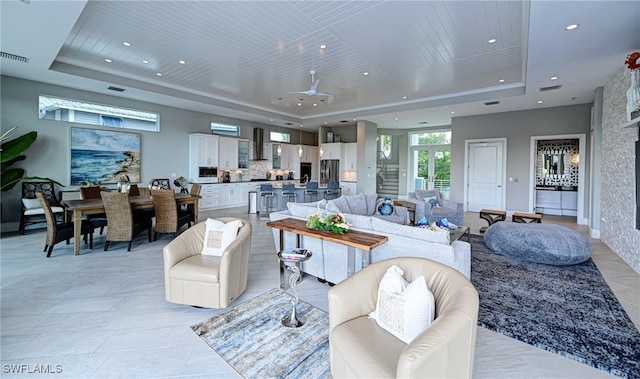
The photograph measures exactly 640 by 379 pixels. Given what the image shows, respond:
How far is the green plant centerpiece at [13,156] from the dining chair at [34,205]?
25 cm

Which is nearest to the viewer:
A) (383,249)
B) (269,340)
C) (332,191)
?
(269,340)

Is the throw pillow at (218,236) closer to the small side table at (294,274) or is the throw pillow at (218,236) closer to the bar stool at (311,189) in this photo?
the small side table at (294,274)

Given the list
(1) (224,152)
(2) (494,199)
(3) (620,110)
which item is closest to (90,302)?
(1) (224,152)

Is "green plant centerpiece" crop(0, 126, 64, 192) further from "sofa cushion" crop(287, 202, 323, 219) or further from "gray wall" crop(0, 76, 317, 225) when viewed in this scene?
"sofa cushion" crop(287, 202, 323, 219)

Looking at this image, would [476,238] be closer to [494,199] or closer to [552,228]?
[552,228]

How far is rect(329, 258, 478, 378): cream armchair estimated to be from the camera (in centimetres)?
127

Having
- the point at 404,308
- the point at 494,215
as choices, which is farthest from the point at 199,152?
the point at 404,308

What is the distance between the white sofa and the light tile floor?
296mm

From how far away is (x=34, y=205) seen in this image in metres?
5.84

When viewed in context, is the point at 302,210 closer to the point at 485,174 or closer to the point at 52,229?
the point at 52,229

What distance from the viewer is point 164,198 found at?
516cm

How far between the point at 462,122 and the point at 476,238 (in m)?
4.85

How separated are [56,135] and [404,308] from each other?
833 cm

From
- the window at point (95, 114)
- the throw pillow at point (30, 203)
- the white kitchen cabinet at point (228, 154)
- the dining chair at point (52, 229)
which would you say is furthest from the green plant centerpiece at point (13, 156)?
the white kitchen cabinet at point (228, 154)
